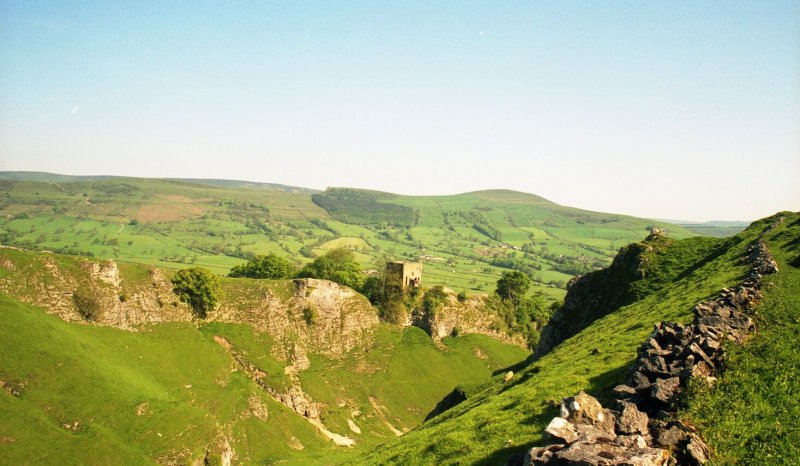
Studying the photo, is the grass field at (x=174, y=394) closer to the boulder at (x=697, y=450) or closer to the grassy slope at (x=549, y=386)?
the grassy slope at (x=549, y=386)

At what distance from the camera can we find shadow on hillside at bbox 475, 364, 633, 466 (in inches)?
770

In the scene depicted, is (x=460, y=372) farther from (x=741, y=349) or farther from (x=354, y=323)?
(x=741, y=349)

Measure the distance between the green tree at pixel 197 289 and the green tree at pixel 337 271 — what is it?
38.9 meters

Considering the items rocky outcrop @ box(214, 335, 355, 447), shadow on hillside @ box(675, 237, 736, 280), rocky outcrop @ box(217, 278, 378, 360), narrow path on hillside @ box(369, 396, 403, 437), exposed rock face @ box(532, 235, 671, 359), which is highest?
shadow on hillside @ box(675, 237, 736, 280)

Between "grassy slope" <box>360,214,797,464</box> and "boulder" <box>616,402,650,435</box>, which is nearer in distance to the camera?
"boulder" <box>616,402,650,435</box>

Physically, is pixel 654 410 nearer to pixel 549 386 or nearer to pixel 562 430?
pixel 562 430

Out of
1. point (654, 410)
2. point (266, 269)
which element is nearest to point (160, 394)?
point (654, 410)

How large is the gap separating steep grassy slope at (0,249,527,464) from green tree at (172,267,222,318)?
156 cm

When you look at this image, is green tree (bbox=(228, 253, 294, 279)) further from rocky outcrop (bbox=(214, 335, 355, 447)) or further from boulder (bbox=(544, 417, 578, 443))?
boulder (bbox=(544, 417, 578, 443))

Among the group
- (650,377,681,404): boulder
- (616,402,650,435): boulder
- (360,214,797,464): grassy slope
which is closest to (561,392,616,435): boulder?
(616,402,650,435): boulder

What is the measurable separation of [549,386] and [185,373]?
58.8m

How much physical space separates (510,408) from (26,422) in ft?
163

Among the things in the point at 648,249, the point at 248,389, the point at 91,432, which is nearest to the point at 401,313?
the point at 248,389

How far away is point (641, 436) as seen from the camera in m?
15.3
